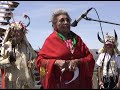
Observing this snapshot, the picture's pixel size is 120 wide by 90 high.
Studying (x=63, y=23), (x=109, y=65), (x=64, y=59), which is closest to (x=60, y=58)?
(x=64, y=59)

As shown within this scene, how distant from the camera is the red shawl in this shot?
5.51m

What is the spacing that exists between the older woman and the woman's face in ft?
4.89

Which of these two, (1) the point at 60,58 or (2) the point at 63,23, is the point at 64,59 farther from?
(2) the point at 63,23

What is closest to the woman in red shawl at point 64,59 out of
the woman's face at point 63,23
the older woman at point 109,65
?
the woman's face at point 63,23

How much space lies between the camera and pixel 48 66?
555cm

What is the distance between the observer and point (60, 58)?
550 centimetres

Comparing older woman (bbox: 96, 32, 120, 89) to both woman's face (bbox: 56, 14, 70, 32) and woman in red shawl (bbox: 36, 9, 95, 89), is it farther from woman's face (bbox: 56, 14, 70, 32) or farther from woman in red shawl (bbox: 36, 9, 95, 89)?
woman's face (bbox: 56, 14, 70, 32)

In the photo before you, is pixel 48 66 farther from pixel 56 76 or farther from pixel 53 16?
pixel 53 16

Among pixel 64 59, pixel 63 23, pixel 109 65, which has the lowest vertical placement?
pixel 109 65

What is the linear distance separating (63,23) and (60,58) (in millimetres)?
463

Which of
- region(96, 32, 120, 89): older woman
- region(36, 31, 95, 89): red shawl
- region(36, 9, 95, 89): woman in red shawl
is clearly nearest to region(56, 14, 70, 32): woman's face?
region(36, 9, 95, 89): woman in red shawl

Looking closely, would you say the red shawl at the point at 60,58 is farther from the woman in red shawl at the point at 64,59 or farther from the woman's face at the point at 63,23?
the woman's face at the point at 63,23

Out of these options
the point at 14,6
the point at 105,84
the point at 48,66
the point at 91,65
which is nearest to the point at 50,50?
the point at 48,66

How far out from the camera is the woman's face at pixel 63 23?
18.0ft
